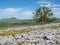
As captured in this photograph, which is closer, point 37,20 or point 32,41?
point 32,41

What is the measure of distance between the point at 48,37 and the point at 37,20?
10015 centimetres

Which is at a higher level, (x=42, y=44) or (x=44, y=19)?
(x=42, y=44)

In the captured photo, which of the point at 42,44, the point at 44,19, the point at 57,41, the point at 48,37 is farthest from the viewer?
the point at 44,19

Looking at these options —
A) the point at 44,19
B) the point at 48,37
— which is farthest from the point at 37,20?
the point at 48,37

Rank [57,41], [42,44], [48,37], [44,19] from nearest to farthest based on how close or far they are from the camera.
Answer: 1. [42,44]
2. [57,41]
3. [48,37]
4. [44,19]

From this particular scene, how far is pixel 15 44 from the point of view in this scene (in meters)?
16.9

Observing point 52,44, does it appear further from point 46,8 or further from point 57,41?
point 46,8

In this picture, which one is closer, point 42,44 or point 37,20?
point 42,44

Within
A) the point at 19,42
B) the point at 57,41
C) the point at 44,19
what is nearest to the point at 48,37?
the point at 57,41

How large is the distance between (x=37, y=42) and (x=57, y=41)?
5.41ft

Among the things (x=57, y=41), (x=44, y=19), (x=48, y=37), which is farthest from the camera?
(x=44, y=19)

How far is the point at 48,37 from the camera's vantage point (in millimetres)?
18719

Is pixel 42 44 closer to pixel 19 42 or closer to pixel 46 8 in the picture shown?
pixel 19 42

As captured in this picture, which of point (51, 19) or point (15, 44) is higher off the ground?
point (15, 44)
